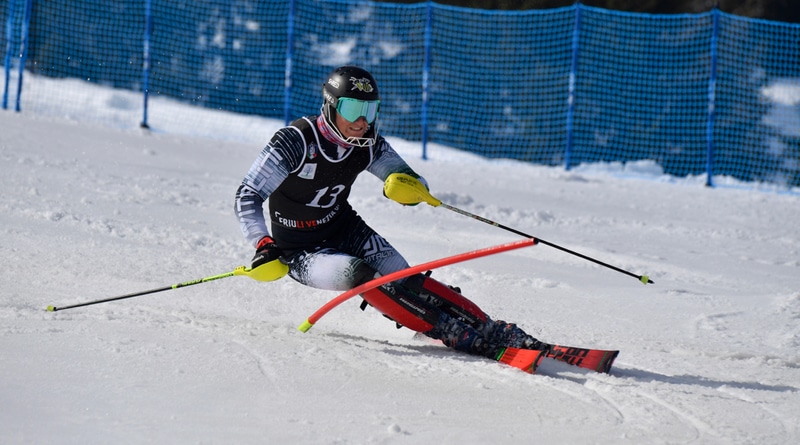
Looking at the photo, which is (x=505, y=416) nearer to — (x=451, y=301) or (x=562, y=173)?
(x=451, y=301)

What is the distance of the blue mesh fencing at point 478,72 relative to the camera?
11922 millimetres

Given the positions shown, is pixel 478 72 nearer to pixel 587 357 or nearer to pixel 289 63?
pixel 289 63

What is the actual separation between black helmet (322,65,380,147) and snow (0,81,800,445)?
109 cm

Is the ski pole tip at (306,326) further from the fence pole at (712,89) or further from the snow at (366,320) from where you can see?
the fence pole at (712,89)

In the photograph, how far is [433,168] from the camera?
10992 mm

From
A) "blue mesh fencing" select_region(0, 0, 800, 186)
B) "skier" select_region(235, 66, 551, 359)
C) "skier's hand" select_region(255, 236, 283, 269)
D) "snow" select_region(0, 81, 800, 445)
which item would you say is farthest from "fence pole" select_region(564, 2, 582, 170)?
"skier's hand" select_region(255, 236, 283, 269)

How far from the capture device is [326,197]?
471cm

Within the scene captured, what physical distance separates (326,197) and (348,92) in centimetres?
58

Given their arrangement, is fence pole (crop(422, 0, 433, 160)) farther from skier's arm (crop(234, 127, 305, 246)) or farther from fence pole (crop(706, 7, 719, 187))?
skier's arm (crop(234, 127, 305, 246))

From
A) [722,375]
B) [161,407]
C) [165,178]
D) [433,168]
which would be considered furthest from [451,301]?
[433,168]

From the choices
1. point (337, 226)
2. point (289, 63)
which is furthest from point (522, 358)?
point (289, 63)

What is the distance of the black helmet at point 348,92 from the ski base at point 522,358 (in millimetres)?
1267

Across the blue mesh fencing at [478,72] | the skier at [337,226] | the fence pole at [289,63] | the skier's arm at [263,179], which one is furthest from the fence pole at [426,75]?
the skier's arm at [263,179]

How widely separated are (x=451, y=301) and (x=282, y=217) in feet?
3.24
